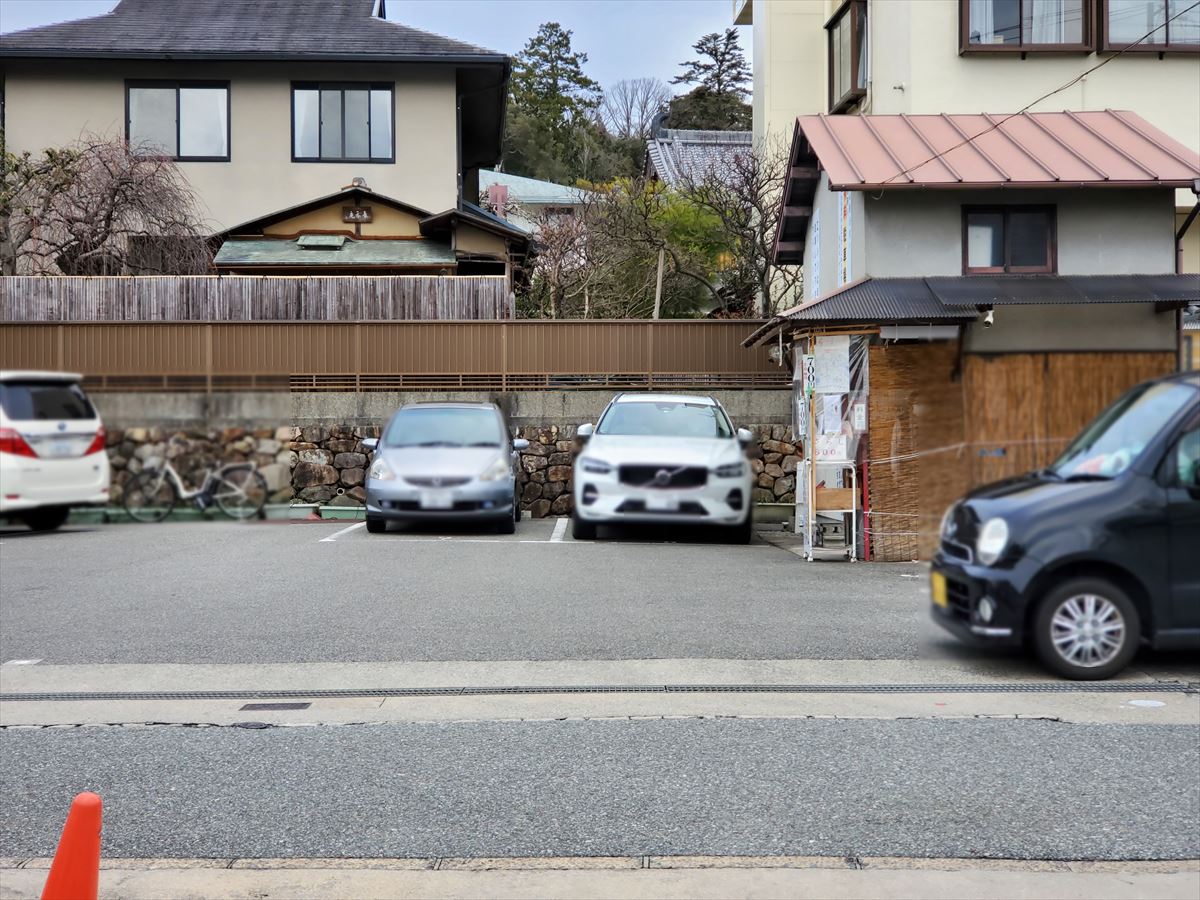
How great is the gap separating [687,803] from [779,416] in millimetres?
12493

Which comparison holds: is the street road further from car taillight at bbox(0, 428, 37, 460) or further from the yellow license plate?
the yellow license plate

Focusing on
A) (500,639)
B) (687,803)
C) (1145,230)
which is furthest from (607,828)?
(1145,230)

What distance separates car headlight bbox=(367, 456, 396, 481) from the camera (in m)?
2.21

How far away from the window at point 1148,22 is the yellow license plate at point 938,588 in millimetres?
678

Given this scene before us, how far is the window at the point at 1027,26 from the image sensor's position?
1546 millimetres

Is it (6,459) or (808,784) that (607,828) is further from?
(6,459)

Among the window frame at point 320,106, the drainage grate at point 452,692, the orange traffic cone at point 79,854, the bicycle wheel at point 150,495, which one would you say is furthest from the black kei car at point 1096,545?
the drainage grate at point 452,692

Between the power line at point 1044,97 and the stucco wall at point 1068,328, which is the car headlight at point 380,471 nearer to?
the power line at point 1044,97

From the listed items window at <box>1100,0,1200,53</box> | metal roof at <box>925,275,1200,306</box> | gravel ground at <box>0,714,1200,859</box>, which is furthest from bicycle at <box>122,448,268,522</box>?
gravel ground at <box>0,714,1200,859</box>

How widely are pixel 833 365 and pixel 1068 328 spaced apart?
0.33 metres

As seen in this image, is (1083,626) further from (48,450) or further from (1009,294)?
(48,450)

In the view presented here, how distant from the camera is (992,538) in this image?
1.18 meters

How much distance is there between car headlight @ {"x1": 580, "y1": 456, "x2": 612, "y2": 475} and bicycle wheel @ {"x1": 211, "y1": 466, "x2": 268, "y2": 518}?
4.44 feet

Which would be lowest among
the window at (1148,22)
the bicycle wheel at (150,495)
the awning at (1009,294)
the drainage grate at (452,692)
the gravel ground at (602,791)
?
the gravel ground at (602,791)
